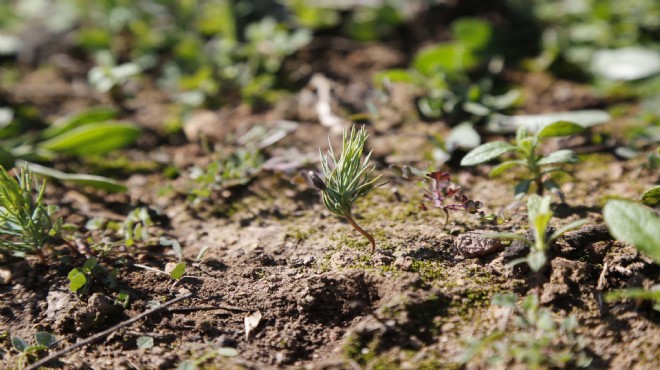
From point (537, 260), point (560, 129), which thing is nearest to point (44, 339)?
point (537, 260)

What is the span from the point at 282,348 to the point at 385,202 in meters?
0.77

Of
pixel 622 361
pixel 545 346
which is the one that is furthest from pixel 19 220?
pixel 622 361

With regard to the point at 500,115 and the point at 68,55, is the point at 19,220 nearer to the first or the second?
the point at 500,115

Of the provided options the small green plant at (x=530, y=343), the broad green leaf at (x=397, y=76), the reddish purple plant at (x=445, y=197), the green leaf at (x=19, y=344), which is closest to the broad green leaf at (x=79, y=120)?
the broad green leaf at (x=397, y=76)

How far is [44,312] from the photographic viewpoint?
1.89 metres

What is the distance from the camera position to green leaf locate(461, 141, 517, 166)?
208 centimetres

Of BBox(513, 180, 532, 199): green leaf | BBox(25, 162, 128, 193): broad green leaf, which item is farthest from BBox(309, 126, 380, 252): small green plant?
BBox(25, 162, 128, 193): broad green leaf

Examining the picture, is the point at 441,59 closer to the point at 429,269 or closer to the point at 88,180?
the point at 429,269

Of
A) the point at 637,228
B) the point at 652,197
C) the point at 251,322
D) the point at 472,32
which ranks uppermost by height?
the point at 472,32

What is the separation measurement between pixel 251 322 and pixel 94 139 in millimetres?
1387

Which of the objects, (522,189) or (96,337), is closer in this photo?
(96,337)

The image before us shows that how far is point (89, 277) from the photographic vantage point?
1935 mm

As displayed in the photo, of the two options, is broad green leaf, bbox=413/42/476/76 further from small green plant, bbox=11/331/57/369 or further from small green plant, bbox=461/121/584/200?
small green plant, bbox=11/331/57/369

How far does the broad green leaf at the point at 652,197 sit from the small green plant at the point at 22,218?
1.82 meters
